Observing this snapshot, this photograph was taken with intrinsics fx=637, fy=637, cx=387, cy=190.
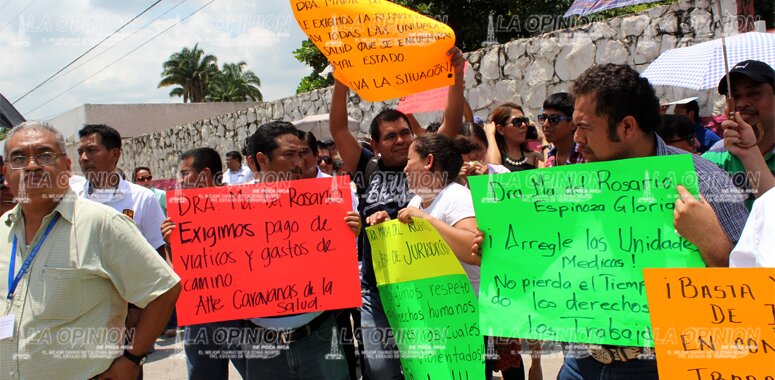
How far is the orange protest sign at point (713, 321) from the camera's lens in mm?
1879

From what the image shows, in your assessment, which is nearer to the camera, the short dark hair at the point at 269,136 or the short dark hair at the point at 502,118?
the short dark hair at the point at 269,136

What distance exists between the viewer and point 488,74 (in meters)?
9.09

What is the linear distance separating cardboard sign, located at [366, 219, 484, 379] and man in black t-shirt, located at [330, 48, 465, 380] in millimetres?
139

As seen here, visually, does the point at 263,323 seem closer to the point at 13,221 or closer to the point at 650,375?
the point at 13,221

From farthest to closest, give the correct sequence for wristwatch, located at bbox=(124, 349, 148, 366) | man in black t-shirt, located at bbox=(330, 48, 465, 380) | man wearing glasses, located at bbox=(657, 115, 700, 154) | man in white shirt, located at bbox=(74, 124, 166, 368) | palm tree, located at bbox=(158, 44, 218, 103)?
palm tree, located at bbox=(158, 44, 218, 103) → man in white shirt, located at bbox=(74, 124, 166, 368) → man wearing glasses, located at bbox=(657, 115, 700, 154) → man in black t-shirt, located at bbox=(330, 48, 465, 380) → wristwatch, located at bbox=(124, 349, 148, 366)

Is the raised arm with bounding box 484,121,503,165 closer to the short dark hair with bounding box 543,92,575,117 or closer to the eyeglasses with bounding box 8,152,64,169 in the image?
the short dark hair with bounding box 543,92,575,117

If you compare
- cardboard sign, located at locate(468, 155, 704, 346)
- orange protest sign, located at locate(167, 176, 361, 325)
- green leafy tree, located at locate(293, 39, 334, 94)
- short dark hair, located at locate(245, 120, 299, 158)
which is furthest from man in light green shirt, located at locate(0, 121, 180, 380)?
green leafy tree, located at locate(293, 39, 334, 94)

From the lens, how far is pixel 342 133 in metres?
4.06

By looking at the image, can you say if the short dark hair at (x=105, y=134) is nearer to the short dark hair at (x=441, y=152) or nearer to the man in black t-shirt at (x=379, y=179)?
the man in black t-shirt at (x=379, y=179)

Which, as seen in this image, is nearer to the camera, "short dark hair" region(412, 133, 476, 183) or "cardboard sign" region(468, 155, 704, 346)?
"cardboard sign" region(468, 155, 704, 346)

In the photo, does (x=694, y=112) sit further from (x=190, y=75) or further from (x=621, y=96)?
(x=190, y=75)

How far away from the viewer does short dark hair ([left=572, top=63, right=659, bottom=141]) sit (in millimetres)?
2170

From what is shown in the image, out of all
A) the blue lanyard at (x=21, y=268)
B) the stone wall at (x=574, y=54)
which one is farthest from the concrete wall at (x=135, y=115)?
the blue lanyard at (x=21, y=268)

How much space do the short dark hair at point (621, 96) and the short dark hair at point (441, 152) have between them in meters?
1.23
